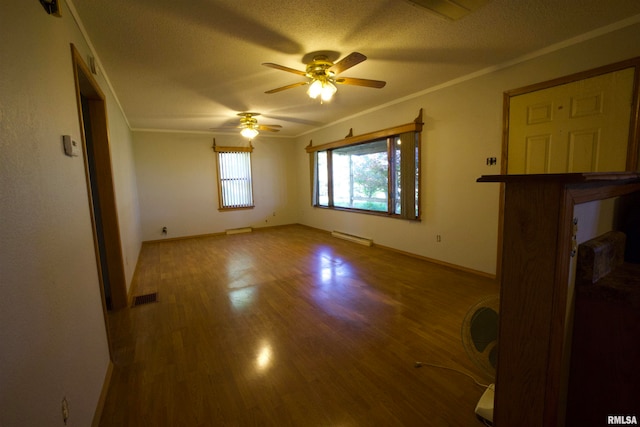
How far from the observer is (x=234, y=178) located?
22.6 ft

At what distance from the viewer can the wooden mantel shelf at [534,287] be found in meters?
0.83

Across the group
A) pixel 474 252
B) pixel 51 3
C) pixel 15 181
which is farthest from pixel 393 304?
pixel 51 3

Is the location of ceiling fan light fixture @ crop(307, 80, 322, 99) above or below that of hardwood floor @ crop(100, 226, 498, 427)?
above

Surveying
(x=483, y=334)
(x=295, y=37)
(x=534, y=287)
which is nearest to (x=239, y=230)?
(x=295, y=37)

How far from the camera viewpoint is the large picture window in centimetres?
423

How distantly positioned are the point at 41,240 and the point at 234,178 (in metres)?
6.00

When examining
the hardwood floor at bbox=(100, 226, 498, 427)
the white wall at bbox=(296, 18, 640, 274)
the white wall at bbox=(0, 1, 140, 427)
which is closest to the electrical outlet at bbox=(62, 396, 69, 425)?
the white wall at bbox=(0, 1, 140, 427)

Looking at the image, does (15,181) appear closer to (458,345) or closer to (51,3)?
(51,3)

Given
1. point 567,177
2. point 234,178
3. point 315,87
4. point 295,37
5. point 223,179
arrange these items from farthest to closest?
1. point 234,178
2. point 223,179
3. point 315,87
4. point 295,37
5. point 567,177

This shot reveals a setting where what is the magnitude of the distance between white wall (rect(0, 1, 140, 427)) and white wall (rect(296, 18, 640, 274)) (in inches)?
153

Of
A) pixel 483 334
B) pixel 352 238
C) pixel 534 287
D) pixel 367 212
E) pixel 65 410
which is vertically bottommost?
pixel 352 238

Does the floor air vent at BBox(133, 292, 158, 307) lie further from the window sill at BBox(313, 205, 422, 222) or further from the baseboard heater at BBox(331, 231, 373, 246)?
the window sill at BBox(313, 205, 422, 222)

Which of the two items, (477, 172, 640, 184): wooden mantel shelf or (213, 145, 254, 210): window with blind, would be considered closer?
(477, 172, 640, 184): wooden mantel shelf

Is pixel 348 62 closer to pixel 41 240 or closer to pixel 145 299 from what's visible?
pixel 41 240
